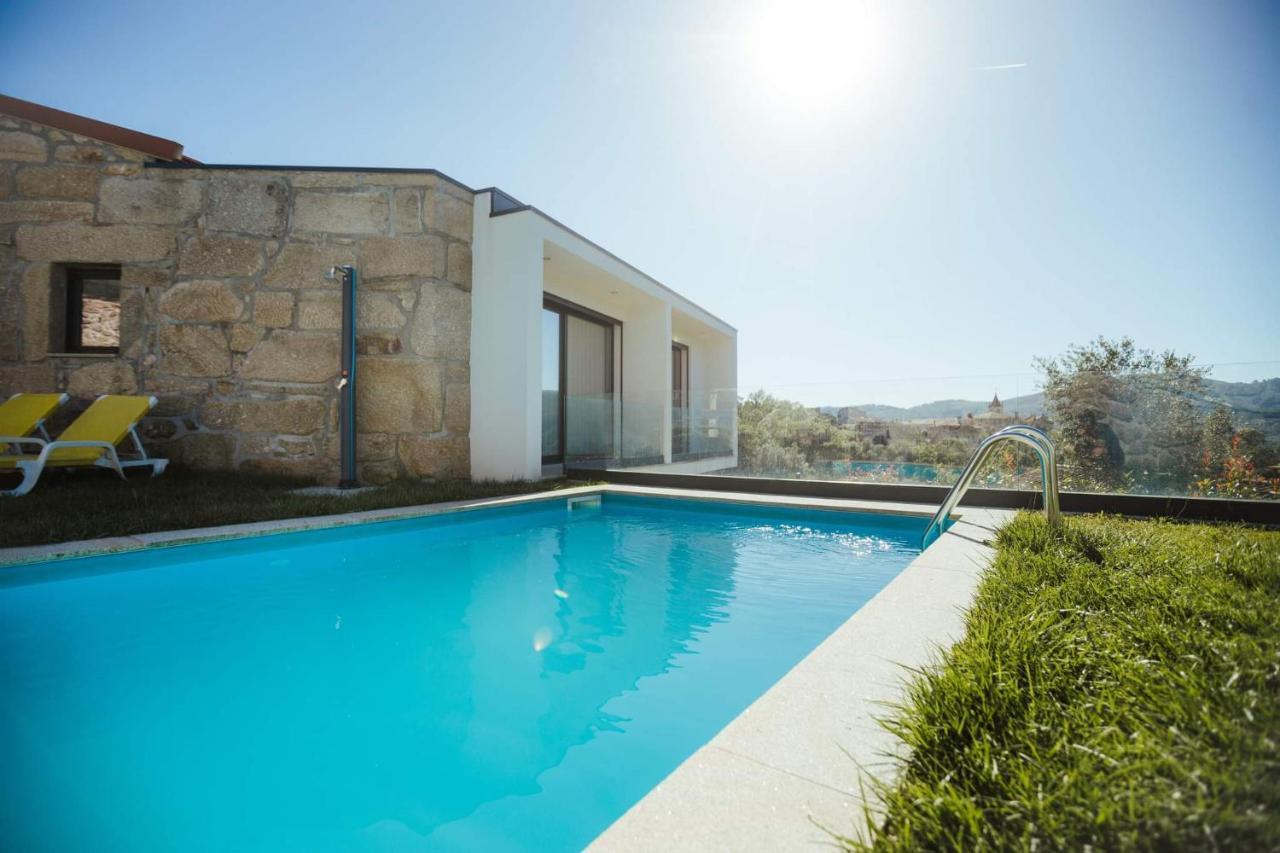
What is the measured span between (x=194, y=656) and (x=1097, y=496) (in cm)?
669

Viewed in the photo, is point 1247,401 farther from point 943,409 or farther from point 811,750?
point 811,750

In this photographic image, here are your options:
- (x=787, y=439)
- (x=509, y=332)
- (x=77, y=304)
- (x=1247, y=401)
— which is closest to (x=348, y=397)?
(x=509, y=332)

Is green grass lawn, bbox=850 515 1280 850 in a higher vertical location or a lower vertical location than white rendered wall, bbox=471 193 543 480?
lower

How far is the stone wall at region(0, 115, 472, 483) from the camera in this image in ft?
20.3

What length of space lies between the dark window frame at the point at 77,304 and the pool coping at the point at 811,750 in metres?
8.50

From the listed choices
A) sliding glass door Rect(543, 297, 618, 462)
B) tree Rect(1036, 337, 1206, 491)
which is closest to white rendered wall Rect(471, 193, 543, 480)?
sliding glass door Rect(543, 297, 618, 462)

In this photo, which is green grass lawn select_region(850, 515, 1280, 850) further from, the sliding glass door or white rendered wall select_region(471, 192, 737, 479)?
the sliding glass door

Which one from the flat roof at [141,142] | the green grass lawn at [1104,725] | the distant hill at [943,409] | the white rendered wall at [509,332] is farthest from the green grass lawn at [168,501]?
the green grass lawn at [1104,725]

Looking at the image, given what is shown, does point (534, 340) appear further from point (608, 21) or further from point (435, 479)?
point (608, 21)

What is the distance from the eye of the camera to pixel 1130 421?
509cm

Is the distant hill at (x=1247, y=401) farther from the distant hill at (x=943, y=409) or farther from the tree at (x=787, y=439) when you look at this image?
the tree at (x=787, y=439)

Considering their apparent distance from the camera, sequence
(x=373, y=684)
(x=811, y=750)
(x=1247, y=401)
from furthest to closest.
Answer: (x=1247, y=401), (x=373, y=684), (x=811, y=750)

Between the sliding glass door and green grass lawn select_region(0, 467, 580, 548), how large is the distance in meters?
2.00

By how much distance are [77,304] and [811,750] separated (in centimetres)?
928
